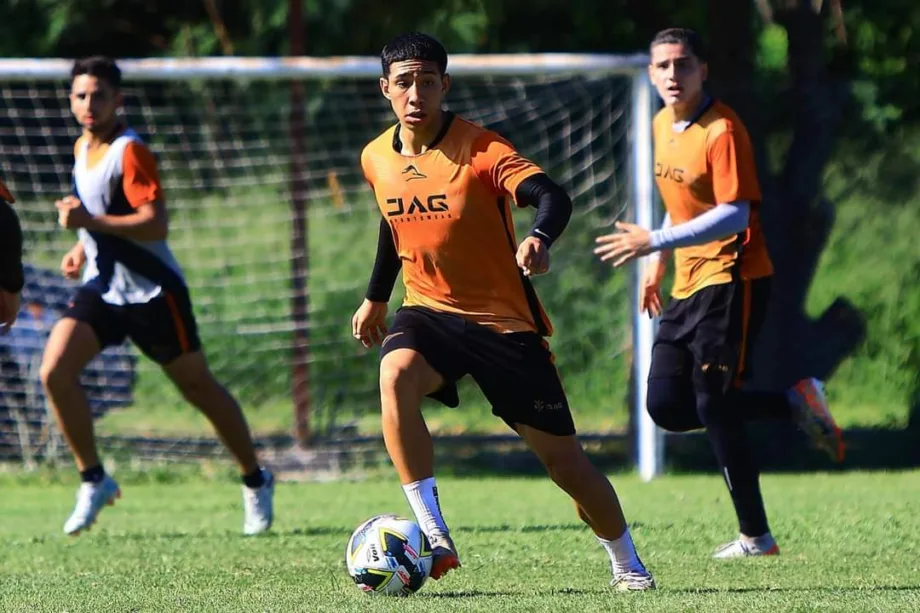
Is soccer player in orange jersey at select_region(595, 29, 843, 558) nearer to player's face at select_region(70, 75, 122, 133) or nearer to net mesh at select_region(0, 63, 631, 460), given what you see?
player's face at select_region(70, 75, 122, 133)

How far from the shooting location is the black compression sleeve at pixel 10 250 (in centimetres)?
625

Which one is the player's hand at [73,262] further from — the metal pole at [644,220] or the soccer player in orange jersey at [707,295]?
the metal pole at [644,220]

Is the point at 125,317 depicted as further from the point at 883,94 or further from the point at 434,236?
the point at 883,94

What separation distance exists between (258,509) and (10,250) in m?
2.13

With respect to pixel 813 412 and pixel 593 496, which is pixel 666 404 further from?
pixel 593 496

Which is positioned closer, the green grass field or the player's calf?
the green grass field

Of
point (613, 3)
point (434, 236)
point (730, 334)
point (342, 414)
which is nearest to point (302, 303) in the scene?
point (342, 414)

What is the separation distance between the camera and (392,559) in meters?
5.26

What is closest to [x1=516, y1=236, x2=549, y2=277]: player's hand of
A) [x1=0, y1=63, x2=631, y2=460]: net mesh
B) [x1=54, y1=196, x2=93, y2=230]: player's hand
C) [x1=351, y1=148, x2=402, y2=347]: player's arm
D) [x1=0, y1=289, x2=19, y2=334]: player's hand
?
[x1=351, y1=148, x2=402, y2=347]: player's arm

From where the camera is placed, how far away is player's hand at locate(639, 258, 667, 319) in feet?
23.6

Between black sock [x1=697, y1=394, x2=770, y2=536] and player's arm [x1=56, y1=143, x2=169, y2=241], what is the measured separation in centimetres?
270

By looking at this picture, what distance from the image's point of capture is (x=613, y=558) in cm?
564

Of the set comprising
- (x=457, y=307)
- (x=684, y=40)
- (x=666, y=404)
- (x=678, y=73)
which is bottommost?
(x=666, y=404)

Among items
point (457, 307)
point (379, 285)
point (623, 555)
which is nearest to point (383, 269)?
point (379, 285)
